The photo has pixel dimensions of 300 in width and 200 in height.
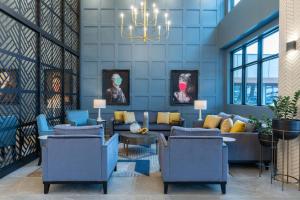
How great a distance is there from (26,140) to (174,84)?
502cm

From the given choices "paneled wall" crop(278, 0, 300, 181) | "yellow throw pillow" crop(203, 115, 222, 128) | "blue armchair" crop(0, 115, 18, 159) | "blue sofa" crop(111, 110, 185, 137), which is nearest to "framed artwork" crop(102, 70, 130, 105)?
"blue sofa" crop(111, 110, 185, 137)

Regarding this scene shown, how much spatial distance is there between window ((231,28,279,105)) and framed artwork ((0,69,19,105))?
17.3 feet

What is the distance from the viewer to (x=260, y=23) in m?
6.24

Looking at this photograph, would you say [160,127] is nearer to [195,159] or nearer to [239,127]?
[239,127]

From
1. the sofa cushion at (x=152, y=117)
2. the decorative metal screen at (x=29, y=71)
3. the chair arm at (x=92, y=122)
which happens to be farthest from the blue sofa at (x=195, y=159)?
the sofa cushion at (x=152, y=117)

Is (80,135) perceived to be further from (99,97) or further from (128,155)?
(99,97)

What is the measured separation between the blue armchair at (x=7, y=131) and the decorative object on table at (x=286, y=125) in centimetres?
433

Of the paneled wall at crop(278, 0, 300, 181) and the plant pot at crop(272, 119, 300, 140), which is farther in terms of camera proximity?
the paneled wall at crop(278, 0, 300, 181)

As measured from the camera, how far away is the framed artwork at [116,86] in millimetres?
9102

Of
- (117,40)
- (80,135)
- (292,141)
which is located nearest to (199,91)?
(117,40)

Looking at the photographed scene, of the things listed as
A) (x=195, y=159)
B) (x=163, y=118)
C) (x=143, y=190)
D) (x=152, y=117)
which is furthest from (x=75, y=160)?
(x=152, y=117)

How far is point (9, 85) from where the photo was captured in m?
5.07

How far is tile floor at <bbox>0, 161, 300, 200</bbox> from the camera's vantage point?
11.7ft

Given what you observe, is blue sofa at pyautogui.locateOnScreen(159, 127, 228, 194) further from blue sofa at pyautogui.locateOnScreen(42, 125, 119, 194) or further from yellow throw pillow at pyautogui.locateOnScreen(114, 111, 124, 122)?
yellow throw pillow at pyautogui.locateOnScreen(114, 111, 124, 122)
